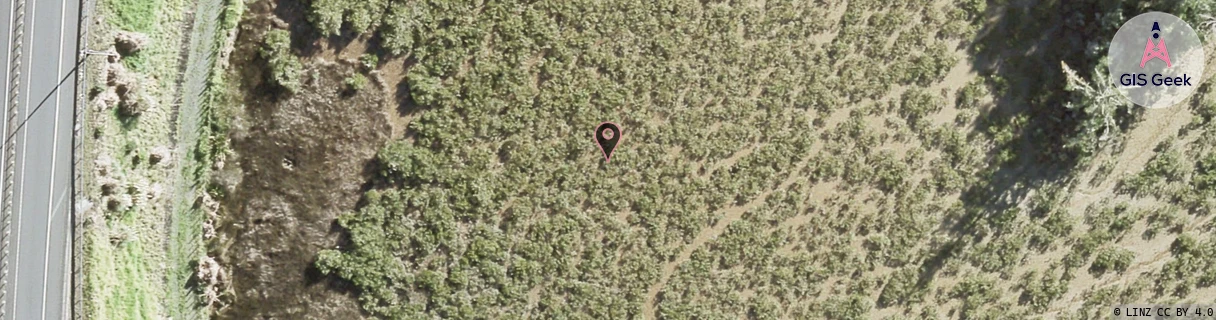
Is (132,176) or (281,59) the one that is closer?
(132,176)

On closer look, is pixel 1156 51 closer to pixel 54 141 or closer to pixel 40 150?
pixel 54 141

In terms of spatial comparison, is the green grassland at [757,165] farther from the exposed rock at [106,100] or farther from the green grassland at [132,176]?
the exposed rock at [106,100]

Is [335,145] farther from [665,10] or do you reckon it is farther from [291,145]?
[665,10]

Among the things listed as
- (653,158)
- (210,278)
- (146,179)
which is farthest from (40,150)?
(653,158)

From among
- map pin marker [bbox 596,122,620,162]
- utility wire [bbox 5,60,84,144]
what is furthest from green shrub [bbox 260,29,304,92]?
map pin marker [bbox 596,122,620,162]

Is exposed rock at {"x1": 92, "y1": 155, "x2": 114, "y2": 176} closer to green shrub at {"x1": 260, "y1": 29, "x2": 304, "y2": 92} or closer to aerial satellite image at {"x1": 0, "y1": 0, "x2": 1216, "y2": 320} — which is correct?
aerial satellite image at {"x1": 0, "y1": 0, "x2": 1216, "y2": 320}

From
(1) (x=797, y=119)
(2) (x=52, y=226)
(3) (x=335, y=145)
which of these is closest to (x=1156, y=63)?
(1) (x=797, y=119)
